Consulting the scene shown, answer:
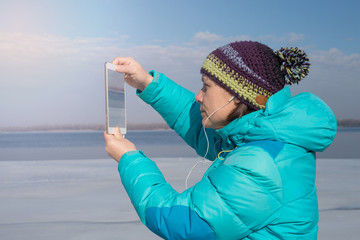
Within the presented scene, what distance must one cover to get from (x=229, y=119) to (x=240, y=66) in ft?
0.69

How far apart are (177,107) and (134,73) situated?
32 cm

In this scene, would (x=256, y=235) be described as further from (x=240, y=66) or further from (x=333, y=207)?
(x=333, y=207)

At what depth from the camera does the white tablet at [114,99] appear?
4.87 ft

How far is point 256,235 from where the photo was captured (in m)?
1.28

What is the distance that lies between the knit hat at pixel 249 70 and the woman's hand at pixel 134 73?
1.56 ft

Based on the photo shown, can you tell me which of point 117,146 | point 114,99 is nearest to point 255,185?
point 117,146

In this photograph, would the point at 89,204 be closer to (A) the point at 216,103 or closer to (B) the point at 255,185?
(A) the point at 216,103

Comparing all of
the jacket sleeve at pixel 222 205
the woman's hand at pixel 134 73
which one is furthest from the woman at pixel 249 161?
the woman's hand at pixel 134 73

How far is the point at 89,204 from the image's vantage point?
16.1ft

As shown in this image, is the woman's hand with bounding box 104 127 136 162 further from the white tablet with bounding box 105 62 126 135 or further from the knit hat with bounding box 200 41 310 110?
the knit hat with bounding box 200 41 310 110

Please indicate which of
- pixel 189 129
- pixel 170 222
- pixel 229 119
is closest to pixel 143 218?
pixel 170 222

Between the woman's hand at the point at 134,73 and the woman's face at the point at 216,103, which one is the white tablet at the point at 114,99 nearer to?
the woman's hand at the point at 134,73

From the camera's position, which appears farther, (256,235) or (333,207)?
(333,207)

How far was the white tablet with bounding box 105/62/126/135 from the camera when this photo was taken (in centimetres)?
148
